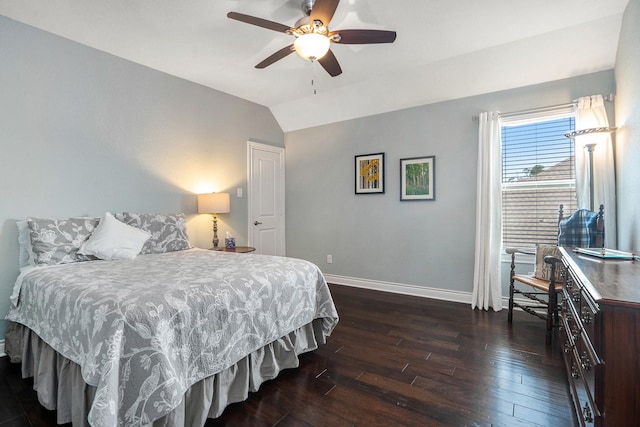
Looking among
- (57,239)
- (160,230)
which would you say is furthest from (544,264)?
(57,239)

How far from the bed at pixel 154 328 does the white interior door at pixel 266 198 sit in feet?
6.72

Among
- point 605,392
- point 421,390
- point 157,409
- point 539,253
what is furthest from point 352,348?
point 539,253

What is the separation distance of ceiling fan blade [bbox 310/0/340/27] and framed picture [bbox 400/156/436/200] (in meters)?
2.33

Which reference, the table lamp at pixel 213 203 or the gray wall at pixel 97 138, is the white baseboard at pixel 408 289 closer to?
the gray wall at pixel 97 138

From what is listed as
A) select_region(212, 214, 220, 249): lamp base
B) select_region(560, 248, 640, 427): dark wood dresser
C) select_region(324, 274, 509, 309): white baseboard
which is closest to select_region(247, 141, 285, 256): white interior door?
select_region(212, 214, 220, 249): lamp base

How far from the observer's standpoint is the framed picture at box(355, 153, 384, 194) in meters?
4.26

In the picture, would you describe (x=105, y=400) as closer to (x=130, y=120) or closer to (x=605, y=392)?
(x=605, y=392)

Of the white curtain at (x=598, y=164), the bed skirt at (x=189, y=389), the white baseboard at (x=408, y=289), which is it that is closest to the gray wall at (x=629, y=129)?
the white curtain at (x=598, y=164)

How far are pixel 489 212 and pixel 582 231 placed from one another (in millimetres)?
963

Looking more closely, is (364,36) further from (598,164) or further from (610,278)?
(598,164)

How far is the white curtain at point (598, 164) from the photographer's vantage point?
2727mm

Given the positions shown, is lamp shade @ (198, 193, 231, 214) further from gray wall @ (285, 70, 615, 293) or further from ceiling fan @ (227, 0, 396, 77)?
ceiling fan @ (227, 0, 396, 77)

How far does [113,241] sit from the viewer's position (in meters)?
2.65

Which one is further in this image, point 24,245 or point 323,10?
point 24,245
